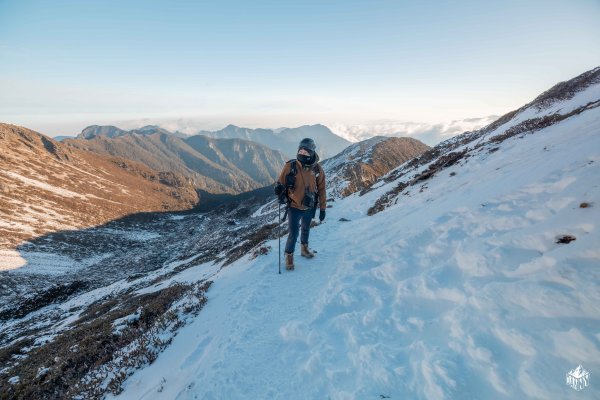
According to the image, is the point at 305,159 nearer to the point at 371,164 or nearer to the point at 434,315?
the point at 434,315

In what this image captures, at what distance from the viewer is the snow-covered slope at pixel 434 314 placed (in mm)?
4031

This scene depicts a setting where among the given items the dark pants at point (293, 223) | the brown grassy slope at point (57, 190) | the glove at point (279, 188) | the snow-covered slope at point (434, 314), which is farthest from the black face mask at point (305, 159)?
the brown grassy slope at point (57, 190)

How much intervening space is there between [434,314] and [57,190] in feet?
346

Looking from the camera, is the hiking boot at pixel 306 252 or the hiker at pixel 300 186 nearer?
the hiker at pixel 300 186

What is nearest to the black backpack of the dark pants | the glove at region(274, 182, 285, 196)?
the glove at region(274, 182, 285, 196)

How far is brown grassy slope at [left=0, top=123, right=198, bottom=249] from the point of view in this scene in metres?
60.7

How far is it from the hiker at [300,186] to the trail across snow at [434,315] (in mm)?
1564

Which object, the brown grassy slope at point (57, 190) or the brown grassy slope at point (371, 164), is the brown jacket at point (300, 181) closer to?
the brown grassy slope at point (371, 164)

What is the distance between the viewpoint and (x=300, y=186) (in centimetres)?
930

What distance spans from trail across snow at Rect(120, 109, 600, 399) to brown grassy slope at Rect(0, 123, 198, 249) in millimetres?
56847

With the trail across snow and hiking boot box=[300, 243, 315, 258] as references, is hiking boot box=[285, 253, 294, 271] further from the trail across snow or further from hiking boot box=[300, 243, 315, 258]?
hiking boot box=[300, 243, 315, 258]

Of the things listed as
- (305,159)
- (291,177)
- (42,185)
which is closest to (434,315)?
(291,177)

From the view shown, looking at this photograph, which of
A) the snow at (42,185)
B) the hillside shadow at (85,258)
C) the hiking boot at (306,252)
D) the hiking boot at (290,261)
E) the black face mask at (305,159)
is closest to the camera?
the black face mask at (305,159)

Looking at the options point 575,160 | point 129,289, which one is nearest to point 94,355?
point 575,160
